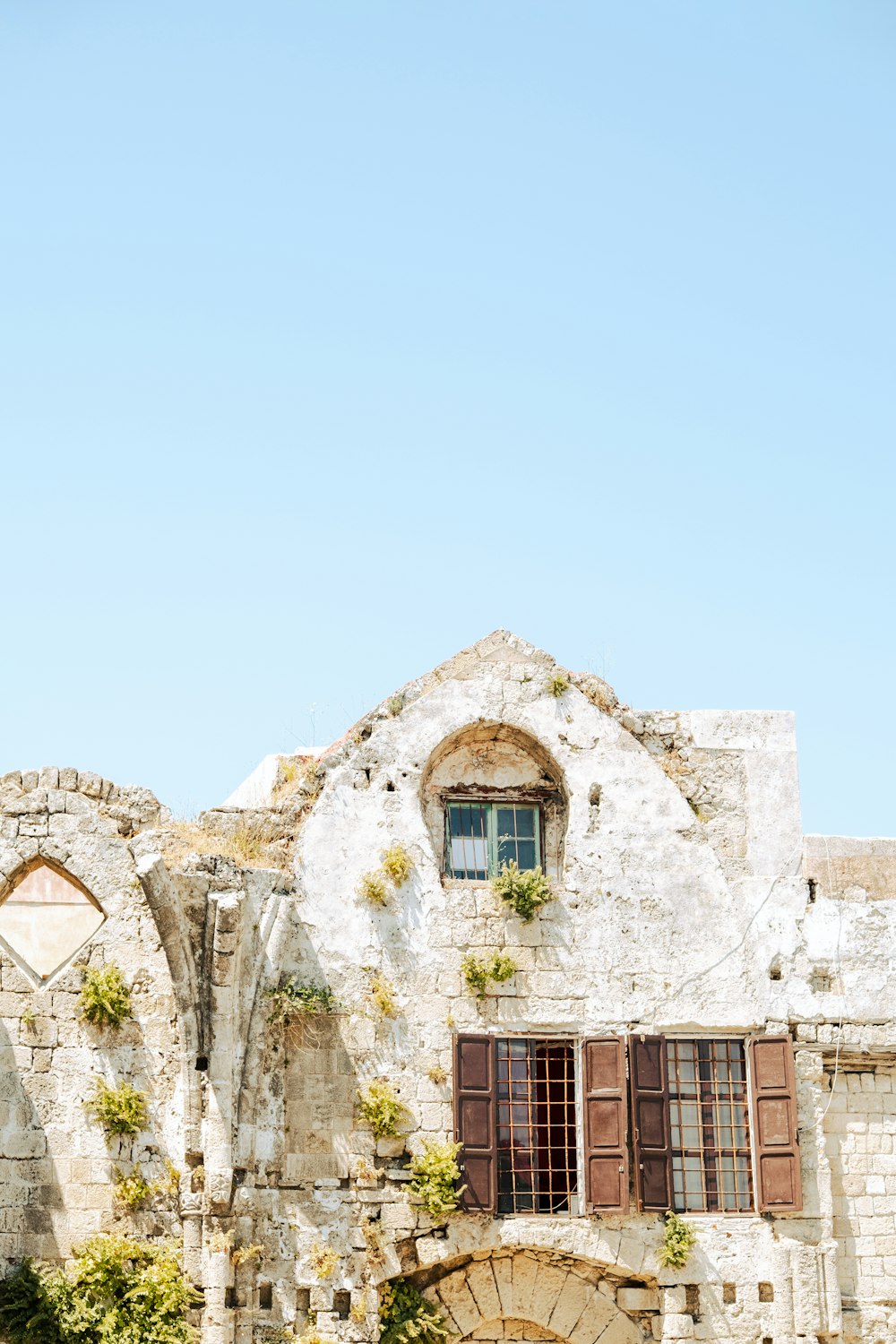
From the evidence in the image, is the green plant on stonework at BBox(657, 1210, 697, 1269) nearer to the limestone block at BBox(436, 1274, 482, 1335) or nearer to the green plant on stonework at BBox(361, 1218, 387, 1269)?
the limestone block at BBox(436, 1274, 482, 1335)

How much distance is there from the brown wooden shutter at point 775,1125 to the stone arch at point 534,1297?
5.88 feet

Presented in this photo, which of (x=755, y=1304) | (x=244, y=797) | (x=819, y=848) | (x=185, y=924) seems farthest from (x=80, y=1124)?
(x=819, y=848)

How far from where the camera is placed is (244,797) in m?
21.2

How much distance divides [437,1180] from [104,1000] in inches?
150

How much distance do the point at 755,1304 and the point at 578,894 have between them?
4463 millimetres

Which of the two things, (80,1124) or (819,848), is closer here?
(80,1124)

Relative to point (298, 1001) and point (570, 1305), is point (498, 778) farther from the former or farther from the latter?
point (570, 1305)

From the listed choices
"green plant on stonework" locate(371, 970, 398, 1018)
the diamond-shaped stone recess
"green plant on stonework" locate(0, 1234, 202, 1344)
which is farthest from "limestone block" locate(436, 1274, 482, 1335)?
the diamond-shaped stone recess

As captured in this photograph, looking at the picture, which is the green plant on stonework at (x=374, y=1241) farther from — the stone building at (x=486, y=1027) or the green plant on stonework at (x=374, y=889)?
the green plant on stonework at (x=374, y=889)

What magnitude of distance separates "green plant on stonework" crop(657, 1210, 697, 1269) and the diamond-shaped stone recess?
21.6 ft

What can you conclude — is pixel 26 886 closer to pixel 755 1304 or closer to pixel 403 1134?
pixel 403 1134

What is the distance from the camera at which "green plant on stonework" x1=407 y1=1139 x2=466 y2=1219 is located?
59.6 feet

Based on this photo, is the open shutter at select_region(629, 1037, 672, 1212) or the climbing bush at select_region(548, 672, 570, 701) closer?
the open shutter at select_region(629, 1037, 672, 1212)

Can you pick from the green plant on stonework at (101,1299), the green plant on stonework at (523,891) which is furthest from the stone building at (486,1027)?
the green plant on stonework at (101,1299)
